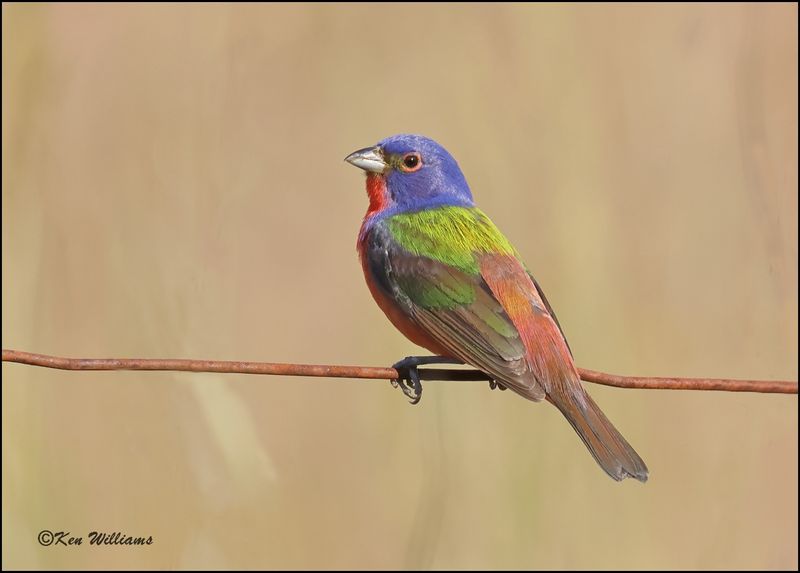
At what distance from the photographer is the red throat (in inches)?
223

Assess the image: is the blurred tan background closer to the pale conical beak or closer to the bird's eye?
the bird's eye

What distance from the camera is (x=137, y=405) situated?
17.6ft

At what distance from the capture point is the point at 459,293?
15.6ft

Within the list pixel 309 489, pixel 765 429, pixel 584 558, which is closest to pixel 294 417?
pixel 309 489

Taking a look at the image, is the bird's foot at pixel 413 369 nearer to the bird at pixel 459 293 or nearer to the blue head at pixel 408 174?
the bird at pixel 459 293

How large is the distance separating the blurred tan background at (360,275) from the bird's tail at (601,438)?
811 mm

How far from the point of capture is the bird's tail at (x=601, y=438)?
4148mm

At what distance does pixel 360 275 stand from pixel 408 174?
4.43 feet

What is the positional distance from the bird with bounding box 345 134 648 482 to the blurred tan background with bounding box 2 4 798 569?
20.5 inches

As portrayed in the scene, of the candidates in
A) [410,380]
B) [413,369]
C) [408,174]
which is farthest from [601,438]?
[408,174]

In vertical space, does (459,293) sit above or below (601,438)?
above

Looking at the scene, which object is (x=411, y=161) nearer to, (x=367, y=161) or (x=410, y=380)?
(x=367, y=161)

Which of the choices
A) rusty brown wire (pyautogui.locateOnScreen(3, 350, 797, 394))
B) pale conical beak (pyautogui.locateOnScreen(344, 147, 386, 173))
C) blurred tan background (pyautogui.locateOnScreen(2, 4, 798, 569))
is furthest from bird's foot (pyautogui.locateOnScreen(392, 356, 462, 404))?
pale conical beak (pyautogui.locateOnScreen(344, 147, 386, 173))

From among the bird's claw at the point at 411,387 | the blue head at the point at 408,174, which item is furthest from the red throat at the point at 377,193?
the bird's claw at the point at 411,387
